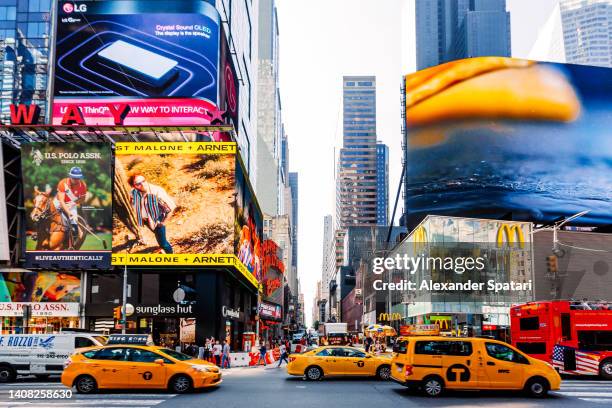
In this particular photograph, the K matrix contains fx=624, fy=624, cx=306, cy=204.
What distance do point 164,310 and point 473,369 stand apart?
102ft

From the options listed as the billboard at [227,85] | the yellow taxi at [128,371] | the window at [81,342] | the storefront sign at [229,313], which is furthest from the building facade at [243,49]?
the yellow taxi at [128,371]

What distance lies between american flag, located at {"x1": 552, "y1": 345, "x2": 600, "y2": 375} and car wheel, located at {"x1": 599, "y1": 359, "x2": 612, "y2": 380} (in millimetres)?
192

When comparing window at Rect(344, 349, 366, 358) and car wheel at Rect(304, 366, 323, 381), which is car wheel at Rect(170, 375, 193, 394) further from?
window at Rect(344, 349, 366, 358)

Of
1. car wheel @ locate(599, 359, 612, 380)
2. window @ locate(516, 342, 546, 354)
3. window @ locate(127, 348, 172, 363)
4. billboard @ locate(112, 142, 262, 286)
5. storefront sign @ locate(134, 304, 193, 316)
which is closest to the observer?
window @ locate(127, 348, 172, 363)

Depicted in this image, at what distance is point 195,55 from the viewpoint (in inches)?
2223

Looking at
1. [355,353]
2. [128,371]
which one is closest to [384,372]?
[355,353]

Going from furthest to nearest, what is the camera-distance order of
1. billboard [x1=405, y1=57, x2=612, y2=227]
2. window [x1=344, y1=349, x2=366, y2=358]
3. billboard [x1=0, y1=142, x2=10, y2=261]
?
billboard [x1=405, y1=57, x2=612, y2=227] < billboard [x1=0, y1=142, x2=10, y2=261] < window [x1=344, y1=349, x2=366, y2=358]

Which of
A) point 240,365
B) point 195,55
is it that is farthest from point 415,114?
point 240,365

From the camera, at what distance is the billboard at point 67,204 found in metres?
46.5

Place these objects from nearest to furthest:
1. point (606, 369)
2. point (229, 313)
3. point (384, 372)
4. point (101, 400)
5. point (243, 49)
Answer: point (101, 400) < point (384, 372) < point (606, 369) < point (229, 313) < point (243, 49)

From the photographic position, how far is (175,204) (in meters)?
46.1

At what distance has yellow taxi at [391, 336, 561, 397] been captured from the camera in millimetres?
19734

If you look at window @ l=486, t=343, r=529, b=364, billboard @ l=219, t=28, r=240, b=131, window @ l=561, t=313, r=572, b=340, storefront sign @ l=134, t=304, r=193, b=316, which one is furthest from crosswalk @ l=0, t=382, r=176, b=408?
billboard @ l=219, t=28, r=240, b=131

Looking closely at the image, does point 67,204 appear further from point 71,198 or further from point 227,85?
point 227,85
